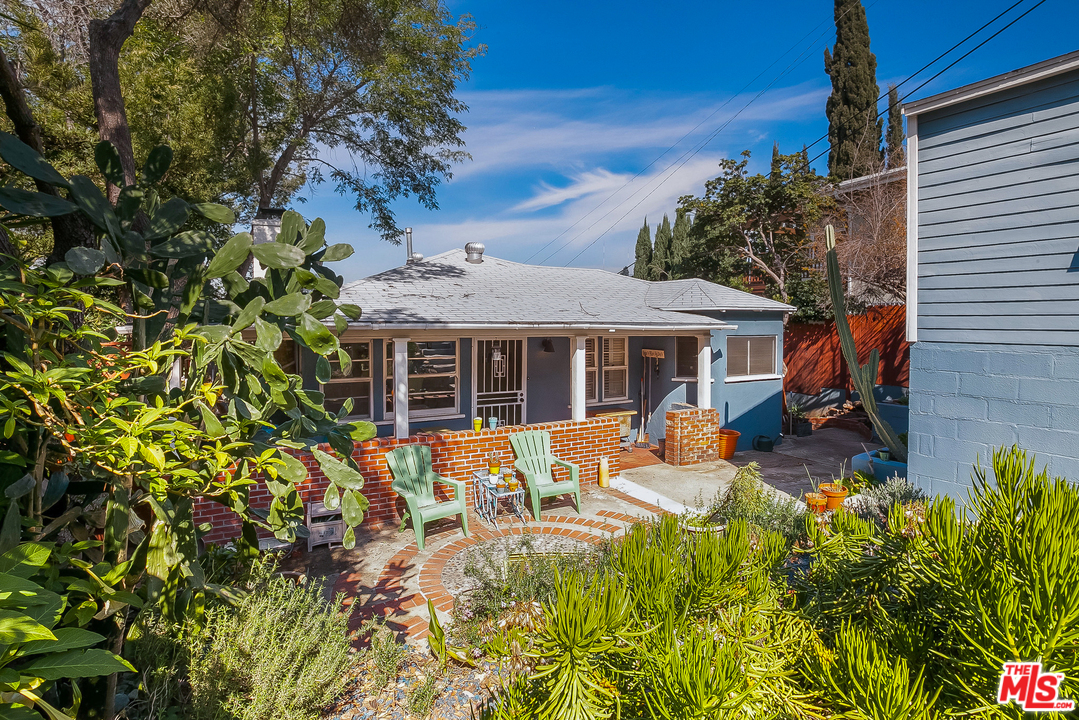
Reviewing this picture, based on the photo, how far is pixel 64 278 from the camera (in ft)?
5.45

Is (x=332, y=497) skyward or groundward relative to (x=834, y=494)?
skyward

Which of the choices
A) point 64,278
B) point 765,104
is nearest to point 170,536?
point 64,278

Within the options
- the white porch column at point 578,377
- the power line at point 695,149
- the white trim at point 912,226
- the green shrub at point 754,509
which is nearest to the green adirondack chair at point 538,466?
the white porch column at point 578,377

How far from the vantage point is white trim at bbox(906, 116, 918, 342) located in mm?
5902

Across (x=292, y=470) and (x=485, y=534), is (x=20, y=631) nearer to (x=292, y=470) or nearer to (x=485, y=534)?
(x=292, y=470)

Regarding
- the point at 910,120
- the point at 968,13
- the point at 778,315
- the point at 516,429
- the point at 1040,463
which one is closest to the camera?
the point at 1040,463

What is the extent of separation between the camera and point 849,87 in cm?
1953

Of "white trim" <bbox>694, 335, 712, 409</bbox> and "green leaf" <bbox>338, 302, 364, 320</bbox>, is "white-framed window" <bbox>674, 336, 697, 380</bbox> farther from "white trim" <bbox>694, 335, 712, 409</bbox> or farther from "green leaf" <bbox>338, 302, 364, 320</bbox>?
"green leaf" <bbox>338, 302, 364, 320</bbox>

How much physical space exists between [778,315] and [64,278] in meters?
12.2

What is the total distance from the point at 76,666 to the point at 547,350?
32.3 feet

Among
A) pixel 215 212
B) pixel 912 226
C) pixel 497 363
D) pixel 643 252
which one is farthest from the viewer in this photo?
pixel 643 252

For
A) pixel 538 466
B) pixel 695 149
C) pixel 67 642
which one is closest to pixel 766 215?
pixel 695 149

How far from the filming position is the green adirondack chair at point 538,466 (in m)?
6.84

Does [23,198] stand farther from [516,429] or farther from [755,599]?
[516,429]
